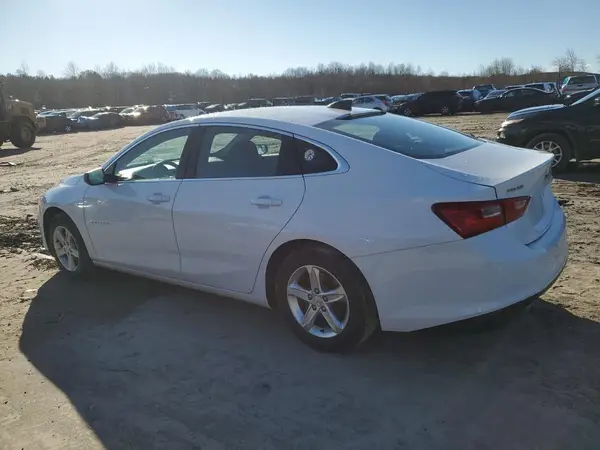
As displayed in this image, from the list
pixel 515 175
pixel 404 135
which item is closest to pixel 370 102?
pixel 404 135

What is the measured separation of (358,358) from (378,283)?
63 cm

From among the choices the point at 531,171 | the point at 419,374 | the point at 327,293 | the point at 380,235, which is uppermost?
the point at 531,171

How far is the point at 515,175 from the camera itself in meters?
3.16

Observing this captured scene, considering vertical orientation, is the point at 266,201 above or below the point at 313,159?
below

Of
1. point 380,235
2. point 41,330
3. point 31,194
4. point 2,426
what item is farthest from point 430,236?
point 31,194

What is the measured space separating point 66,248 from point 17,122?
812 inches

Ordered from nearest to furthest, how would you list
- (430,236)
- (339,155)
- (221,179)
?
(430,236) < (339,155) < (221,179)

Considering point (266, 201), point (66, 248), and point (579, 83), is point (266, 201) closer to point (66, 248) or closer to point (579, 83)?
point (66, 248)

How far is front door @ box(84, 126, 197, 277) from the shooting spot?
420 cm

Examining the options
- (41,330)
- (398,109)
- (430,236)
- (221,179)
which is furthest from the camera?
(398,109)

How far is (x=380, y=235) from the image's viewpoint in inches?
121

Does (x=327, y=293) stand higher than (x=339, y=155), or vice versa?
(x=339, y=155)

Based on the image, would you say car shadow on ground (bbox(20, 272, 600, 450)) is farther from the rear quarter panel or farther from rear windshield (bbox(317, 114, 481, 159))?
rear windshield (bbox(317, 114, 481, 159))

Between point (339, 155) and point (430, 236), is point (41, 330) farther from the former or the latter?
point (430, 236)
